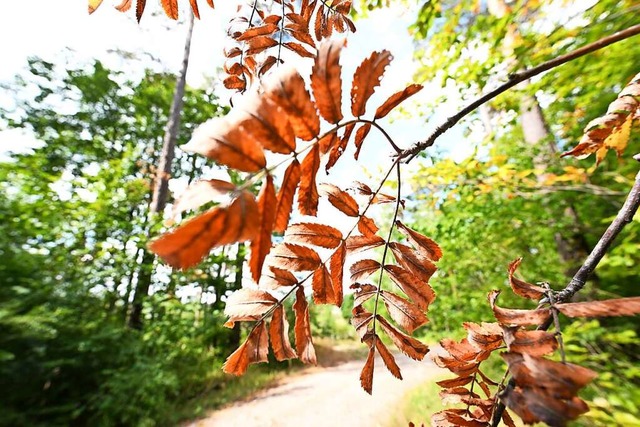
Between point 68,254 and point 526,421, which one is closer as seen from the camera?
point 526,421

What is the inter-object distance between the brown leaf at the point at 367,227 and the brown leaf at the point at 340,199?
0.9 inches

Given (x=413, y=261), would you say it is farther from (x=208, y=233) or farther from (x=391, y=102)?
(x=208, y=233)

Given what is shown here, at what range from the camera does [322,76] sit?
39 cm

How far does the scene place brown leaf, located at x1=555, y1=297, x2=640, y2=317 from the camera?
342 mm

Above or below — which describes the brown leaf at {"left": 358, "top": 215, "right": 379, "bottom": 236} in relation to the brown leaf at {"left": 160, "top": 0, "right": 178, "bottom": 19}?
below

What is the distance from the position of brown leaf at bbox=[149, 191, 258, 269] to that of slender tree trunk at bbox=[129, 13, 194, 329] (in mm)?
7313

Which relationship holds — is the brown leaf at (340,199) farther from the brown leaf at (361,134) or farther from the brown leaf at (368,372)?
the brown leaf at (368,372)

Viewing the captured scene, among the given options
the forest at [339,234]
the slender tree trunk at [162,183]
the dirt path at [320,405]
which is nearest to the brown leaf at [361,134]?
the forest at [339,234]

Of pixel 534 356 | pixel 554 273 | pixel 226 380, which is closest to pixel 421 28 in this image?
pixel 534 356

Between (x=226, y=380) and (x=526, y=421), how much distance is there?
8.84 meters

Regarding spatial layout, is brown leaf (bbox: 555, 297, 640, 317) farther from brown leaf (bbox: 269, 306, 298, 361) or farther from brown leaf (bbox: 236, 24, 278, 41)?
brown leaf (bbox: 236, 24, 278, 41)

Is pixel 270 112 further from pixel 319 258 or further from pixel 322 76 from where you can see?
pixel 319 258

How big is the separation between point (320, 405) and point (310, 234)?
6.68m

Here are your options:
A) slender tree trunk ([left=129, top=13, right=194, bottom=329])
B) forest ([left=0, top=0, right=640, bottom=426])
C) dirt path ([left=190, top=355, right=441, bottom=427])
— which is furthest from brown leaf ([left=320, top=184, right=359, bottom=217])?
slender tree trunk ([left=129, top=13, right=194, bottom=329])
